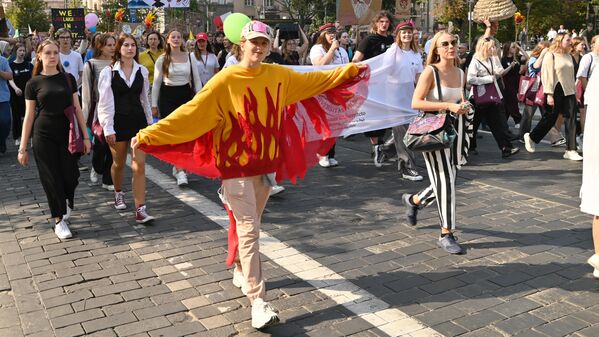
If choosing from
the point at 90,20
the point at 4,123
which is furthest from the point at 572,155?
the point at 90,20

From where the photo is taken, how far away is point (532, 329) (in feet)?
14.1

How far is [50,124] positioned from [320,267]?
120 inches

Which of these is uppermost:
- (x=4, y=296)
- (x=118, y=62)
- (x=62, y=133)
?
(x=118, y=62)

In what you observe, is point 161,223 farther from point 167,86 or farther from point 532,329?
point 532,329

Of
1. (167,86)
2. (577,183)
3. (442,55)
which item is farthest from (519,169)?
(167,86)

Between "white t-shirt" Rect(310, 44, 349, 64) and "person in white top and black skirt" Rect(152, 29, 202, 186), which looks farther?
"white t-shirt" Rect(310, 44, 349, 64)

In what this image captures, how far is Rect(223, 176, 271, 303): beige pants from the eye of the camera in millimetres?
4512

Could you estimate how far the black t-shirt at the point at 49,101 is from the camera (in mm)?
6578

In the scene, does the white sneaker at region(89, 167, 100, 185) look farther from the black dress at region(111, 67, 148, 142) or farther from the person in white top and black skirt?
the black dress at region(111, 67, 148, 142)

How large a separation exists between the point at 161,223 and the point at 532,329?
4.00 m

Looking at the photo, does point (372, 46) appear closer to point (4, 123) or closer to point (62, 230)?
point (62, 230)

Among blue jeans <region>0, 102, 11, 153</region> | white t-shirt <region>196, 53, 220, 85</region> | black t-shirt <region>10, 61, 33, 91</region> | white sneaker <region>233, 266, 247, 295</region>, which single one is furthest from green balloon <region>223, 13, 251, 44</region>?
black t-shirt <region>10, 61, 33, 91</region>

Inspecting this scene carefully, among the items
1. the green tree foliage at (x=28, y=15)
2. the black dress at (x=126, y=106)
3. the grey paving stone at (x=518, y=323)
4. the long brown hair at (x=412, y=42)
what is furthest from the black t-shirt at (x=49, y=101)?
the green tree foliage at (x=28, y=15)

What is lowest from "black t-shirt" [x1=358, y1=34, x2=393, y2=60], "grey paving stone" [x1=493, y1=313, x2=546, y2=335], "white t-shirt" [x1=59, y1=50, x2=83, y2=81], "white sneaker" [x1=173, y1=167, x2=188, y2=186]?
"grey paving stone" [x1=493, y1=313, x2=546, y2=335]
